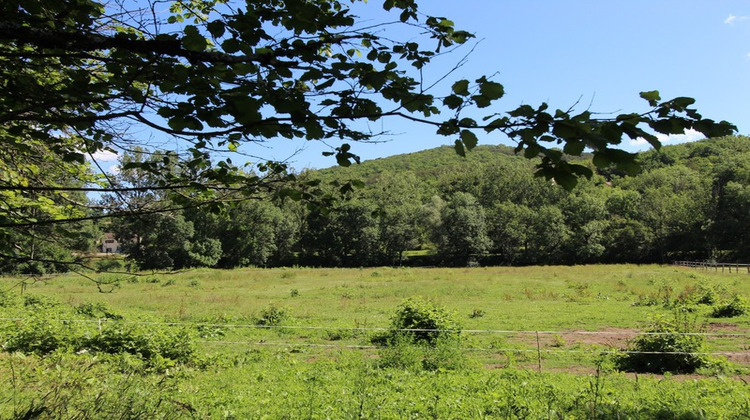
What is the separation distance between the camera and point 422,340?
35.1 ft

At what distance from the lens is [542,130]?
6.45ft

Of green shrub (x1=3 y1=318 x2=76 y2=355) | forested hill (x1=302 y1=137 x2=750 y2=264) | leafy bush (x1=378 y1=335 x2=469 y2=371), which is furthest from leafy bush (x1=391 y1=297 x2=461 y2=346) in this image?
forested hill (x1=302 y1=137 x2=750 y2=264)

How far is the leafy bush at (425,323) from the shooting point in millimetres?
10766

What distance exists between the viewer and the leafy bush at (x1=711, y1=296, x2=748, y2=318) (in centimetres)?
1445

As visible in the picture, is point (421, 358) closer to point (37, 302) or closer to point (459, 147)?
point (459, 147)

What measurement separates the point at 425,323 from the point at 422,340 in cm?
75

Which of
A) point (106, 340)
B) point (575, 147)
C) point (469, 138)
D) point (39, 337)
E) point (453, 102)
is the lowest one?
point (106, 340)

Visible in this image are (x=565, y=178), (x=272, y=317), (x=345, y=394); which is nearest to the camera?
(x=565, y=178)

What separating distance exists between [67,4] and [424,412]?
5.28 metres

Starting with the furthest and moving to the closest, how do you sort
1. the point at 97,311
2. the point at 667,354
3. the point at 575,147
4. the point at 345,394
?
the point at 97,311 → the point at 667,354 → the point at 345,394 → the point at 575,147

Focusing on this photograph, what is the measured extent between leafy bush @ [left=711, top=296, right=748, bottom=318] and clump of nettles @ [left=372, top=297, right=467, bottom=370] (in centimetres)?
1001

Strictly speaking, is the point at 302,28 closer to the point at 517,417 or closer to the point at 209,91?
the point at 209,91

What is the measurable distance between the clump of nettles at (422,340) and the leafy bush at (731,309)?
1001 centimetres

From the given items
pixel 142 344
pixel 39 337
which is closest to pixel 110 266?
pixel 142 344
